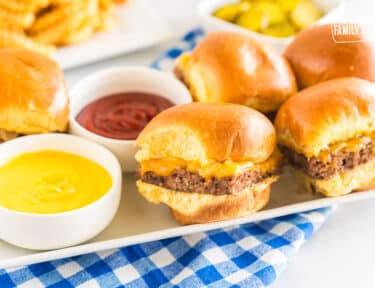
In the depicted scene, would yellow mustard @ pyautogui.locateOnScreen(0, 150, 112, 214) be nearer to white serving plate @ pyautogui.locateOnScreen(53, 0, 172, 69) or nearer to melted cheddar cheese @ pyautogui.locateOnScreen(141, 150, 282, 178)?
melted cheddar cheese @ pyautogui.locateOnScreen(141, 150, 282, 178)

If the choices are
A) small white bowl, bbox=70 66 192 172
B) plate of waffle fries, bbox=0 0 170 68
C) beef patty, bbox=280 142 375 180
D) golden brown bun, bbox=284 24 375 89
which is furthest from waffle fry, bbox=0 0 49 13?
beef patty, bbox=280 142 375 180

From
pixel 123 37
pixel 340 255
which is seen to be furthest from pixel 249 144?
pixel 123 37

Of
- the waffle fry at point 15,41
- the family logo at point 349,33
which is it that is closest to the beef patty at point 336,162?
the family logo at point 349,33

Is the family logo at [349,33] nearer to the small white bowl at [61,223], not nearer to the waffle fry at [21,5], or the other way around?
the small white bowl at [61,223]

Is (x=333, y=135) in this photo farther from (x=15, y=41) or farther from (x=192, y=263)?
(x=15, y=41)

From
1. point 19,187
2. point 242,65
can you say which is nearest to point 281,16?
point 242,65

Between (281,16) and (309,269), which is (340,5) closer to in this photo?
(281,16)
